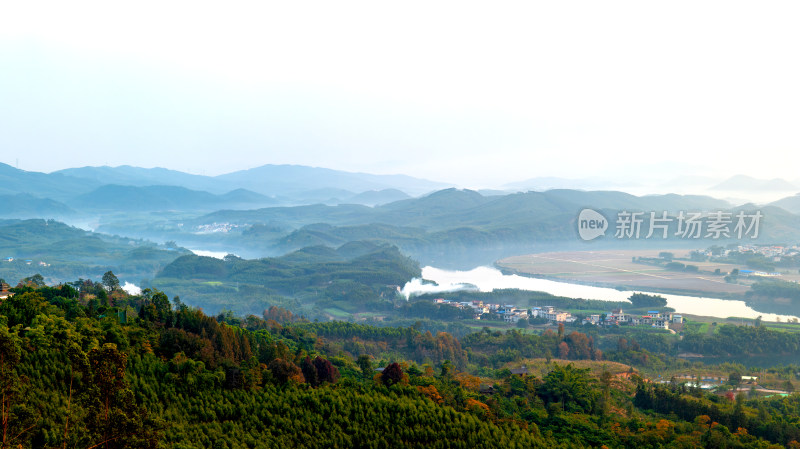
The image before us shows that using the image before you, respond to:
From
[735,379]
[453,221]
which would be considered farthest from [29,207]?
[735,379]

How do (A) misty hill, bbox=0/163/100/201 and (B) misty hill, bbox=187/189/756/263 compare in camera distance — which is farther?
(A) misty hill, bbox=0/163/100/201

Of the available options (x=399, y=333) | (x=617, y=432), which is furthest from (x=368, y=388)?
(x=399, y=333)

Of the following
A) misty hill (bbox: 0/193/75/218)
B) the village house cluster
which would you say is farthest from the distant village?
misty hill (bbox: 0/193/75/218)

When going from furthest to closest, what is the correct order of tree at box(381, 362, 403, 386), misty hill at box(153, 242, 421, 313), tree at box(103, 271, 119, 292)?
misty hill at box(153, 242, 421, 313), tree at box(103, 271, 119, 292), tree at box(381, 362, 403, 386)

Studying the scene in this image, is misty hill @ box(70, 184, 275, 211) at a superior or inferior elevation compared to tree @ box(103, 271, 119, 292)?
superior

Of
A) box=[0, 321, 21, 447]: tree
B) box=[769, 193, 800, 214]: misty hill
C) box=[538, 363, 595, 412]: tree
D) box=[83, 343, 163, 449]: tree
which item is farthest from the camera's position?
box=[769, 193, 800, 214]: misty hill

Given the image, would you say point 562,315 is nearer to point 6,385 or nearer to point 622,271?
point 622,271

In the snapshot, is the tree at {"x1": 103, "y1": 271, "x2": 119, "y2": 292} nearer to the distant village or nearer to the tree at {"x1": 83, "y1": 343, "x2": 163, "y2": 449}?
the tree at {"x1": 83, "y1": 343, "x2": 163, "y2": 449}
